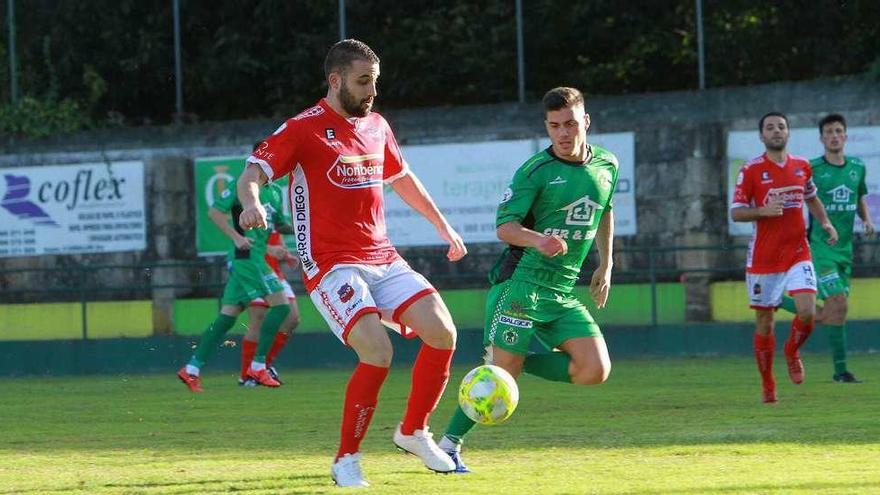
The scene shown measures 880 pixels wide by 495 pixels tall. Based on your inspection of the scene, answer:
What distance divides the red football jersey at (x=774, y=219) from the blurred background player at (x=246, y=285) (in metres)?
5.05

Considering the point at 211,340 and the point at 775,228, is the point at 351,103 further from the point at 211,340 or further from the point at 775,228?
the point at 211,340

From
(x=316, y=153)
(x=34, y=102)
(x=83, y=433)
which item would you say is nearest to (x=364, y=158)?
(x=316, y=153)

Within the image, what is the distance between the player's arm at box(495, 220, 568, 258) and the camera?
8133 mm

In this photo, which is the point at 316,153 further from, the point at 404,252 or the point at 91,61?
the point at 91,61

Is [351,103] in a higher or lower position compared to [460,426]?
higher

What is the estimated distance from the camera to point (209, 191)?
23.3 m

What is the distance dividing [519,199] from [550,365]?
37.3 inches

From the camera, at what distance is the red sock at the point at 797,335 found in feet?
44.4

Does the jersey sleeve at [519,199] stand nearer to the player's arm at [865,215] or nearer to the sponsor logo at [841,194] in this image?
the player's arm at [865,215]

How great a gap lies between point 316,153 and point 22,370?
14.5 meters

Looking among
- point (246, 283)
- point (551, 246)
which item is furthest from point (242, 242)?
point (551, 246)

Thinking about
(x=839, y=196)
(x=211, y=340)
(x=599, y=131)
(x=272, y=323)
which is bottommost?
(x=211, y=340)

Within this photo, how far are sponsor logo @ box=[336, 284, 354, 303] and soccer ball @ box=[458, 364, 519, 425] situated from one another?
78 cm

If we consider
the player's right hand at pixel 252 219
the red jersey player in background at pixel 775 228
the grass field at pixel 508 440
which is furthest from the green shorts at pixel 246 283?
the player's right hand at pixel 252 219
